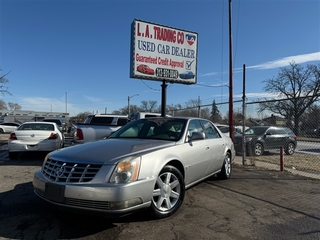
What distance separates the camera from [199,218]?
370 cm

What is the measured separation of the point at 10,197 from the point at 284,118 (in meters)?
8.70

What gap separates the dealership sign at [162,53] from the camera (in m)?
10.2

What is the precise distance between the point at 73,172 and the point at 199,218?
74.9 inches

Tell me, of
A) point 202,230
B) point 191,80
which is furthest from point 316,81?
point 202,230

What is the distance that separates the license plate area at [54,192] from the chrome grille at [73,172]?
9 cm

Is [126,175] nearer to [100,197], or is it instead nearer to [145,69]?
[100,197]

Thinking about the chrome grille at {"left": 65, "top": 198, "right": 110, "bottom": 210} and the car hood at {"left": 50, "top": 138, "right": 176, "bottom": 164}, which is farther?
the car hood at {"left": 50, "top": 138, "right": 176, "bottom": 164}

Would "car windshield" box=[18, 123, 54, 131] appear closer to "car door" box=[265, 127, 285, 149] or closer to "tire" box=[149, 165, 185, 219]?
"tire" box=[149, 165, 185, 219]

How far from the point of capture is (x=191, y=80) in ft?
38.2

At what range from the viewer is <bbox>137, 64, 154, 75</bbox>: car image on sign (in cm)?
1023

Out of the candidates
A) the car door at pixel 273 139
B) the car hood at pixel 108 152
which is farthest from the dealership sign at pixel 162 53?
the car hood at pixel 108 152

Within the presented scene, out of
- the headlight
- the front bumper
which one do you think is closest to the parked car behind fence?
the headlight

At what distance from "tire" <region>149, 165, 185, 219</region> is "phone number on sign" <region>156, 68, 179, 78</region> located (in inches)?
289

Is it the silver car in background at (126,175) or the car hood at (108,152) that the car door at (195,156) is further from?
the car hood at (108,152)
